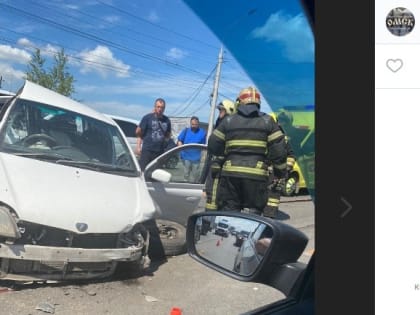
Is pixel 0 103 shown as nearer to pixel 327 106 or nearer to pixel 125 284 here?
pixel 125 284

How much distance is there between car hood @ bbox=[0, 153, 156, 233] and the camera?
128 inches

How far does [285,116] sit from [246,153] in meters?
3.11

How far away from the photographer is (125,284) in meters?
3.73

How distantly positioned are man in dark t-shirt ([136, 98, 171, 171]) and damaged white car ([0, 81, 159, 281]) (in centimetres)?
166

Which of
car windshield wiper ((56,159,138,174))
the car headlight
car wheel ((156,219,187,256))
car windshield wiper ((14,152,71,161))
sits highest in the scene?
car windshield wiper ((14,152,71,161))

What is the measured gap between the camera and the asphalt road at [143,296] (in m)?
3.14

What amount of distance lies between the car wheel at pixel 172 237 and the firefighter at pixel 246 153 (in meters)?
0.72

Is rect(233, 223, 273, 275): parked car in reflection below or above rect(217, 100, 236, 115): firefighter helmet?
below

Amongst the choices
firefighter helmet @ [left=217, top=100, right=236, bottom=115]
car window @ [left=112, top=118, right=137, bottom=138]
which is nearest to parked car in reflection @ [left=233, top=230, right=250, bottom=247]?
firefighter helmet @ [left=217, top=100, right=236, bottom=115]

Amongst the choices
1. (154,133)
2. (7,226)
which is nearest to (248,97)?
(7,226)

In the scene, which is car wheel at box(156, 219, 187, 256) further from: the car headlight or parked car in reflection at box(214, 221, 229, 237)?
parked car in reflection at box(214, 221, 229, 237)
